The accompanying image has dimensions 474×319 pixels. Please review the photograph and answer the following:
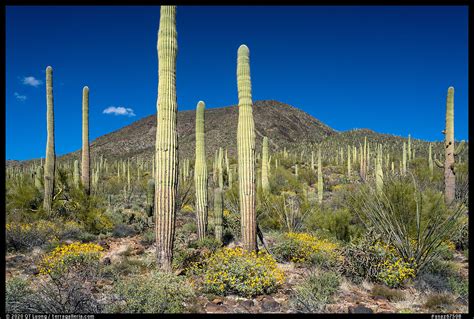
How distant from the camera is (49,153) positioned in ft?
45.9

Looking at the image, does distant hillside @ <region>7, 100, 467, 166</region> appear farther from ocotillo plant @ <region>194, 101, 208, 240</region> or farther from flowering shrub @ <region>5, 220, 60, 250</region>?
flowering shrub @ <region>5, 220, 60, 250</region>

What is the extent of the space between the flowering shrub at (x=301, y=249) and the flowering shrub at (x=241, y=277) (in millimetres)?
1878

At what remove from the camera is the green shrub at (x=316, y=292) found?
567 centimetres

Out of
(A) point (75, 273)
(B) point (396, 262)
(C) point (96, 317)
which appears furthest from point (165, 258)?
(B) point (396, 262)

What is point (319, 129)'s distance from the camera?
114 m

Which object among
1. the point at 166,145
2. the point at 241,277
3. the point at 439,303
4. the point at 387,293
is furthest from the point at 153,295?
the point at 439,303

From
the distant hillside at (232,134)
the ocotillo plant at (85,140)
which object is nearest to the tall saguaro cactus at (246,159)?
the ocotillo plant at (85,140)

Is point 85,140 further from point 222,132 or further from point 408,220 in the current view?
point 222,132

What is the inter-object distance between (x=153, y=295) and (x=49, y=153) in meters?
10.6

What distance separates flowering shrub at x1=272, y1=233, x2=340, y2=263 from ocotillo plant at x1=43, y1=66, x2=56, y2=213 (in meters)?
8.87

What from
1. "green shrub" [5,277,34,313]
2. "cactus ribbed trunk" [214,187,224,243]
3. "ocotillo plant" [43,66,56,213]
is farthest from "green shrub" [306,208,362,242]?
"ocotillo plant" [43,66,56,213]

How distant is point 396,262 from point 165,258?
15.4 feet

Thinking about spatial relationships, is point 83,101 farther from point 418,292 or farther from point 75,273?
point 418,292

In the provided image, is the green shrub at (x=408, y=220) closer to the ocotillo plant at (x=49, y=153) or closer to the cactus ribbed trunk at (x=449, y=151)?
the cactus ribbed trunk at (x=449, y=151)
